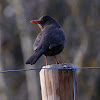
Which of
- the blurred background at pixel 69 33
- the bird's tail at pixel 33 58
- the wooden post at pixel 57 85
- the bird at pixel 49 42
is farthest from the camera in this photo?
Result: the blurred background at pixel 69 33

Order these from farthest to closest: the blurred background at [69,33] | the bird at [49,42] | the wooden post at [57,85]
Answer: the blurred background at [69,33] → the bird at [49,42] → the wooden post at [57,85]

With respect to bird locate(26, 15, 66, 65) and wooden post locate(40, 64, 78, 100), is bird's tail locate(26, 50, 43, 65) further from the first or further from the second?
wooden post locate(40, 64, 78, 100)

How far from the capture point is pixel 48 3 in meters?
16.4

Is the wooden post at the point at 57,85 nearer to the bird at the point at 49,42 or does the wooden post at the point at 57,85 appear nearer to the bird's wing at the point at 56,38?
the bird at the point at 49,42

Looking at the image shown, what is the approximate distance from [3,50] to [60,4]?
408 cm

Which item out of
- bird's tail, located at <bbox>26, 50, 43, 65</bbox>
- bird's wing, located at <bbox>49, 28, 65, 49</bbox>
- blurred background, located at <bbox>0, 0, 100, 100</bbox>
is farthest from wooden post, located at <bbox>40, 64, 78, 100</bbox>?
blurred background, located at <bbox>0, 0, 100, 100</bbox>

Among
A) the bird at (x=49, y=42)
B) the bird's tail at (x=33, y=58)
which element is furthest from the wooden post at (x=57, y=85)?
the bird at (x=49, y=42)

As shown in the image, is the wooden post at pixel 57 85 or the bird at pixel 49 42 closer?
the wooden post at pixel 57 85

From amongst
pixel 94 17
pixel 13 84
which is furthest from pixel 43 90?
pixel 13 84

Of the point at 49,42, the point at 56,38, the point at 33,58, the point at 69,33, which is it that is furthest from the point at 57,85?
the point at 69,33

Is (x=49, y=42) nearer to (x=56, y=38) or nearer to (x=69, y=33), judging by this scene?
(x=56, y=38)

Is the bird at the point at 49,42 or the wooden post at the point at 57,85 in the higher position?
the bird at the point at 49,42

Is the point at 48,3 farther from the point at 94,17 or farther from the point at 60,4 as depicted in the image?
the point at 94,17

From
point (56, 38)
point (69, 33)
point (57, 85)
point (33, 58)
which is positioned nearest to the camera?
point (57, 85)
